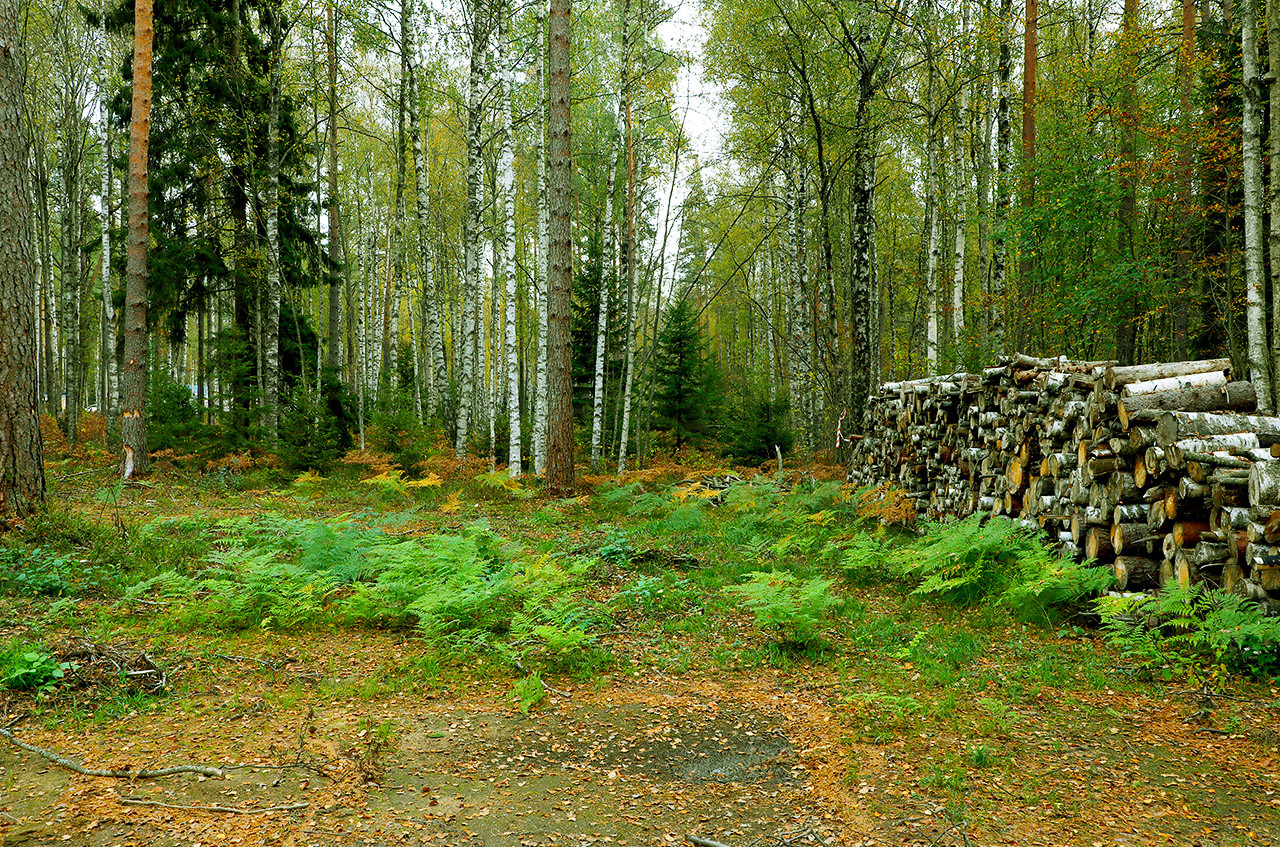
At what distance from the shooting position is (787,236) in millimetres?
22297

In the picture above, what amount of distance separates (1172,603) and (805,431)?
1589cm

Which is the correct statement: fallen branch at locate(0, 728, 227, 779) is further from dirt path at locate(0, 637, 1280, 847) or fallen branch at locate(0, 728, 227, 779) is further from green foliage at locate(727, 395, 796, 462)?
green foliage at locate(727, 395, 796, 462)

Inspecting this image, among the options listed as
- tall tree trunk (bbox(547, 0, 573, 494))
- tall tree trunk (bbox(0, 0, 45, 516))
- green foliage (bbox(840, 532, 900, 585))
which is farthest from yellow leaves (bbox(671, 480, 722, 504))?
tall tree trunk (bbox(0, 0, 45, 516))

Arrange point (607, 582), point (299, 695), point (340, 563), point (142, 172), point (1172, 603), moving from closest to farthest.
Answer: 1. point (299, 695)
2. point (1172, 603)
3. point (340, 563)
4. point (607, 582)
5. point (142, 172)

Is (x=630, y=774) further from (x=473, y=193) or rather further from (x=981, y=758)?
(x=473, y=193)

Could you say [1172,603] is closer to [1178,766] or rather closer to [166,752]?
[1178,766]

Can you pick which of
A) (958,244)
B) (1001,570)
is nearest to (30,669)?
(1001,570)

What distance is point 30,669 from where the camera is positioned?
12.8 feet

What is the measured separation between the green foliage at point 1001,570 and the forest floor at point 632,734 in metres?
0.25

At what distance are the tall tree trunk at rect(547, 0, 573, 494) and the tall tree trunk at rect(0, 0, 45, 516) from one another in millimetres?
6473

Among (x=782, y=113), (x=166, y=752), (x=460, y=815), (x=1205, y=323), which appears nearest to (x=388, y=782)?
(x=460, y=815)

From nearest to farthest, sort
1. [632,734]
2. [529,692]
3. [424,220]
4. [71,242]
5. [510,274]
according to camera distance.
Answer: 1. [632,734]
2. [529,692]
3. [510,274]
4. [424,220]
5. [71,242]

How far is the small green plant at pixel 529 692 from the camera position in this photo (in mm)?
4117

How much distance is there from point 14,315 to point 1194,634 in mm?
10127
